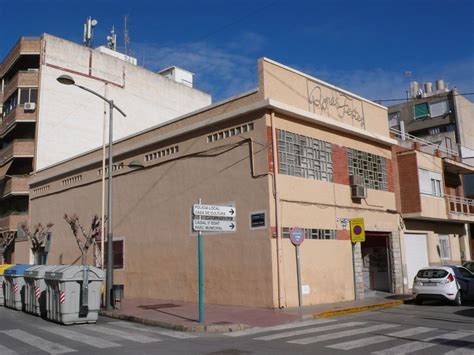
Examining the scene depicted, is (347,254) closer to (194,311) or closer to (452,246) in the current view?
(194,311)

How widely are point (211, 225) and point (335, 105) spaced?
31.4 feet

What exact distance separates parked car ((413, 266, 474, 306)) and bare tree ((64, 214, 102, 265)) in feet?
48.4

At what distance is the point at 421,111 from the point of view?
51000 mm

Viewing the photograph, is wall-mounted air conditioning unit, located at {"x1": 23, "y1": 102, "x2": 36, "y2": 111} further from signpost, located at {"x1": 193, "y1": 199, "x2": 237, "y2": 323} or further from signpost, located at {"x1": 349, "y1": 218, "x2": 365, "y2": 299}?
signpost, located at {"x1": 193, "y1": 199, "x2": 237, "y2": 323}

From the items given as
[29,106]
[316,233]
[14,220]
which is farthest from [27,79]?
[316,233]

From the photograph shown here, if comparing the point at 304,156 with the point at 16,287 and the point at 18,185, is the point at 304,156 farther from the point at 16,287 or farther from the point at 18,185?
the point at 18,185

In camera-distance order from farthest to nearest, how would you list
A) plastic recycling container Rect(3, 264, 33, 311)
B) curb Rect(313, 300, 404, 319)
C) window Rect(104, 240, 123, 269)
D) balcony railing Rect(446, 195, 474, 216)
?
balcony railing Rect(446, 195, 474, 216)
window Rect(104, 240, 123, 269)
plastic recycling container Rect(3, 264, 33, 311)
curb Rect(313, 300, 404, 319)

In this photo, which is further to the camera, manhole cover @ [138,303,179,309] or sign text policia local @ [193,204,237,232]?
manhole cover @ [138,303,179,309]

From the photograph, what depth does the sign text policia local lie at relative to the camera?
13.1m

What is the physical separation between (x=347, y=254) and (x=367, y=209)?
2690 mm

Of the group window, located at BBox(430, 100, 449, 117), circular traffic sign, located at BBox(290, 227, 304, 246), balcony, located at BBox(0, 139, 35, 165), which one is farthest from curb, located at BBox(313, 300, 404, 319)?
window, located at BBox(430, 100, 449, 117)

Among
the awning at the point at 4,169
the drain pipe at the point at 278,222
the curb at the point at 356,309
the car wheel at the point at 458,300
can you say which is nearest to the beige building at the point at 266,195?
the drain pipe at the point at 278,222

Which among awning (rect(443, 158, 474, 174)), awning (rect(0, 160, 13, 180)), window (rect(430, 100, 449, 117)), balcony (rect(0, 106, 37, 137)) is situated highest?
window (rect(430, 100, 449, 117))

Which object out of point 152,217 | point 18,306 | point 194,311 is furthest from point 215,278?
point 18,306
